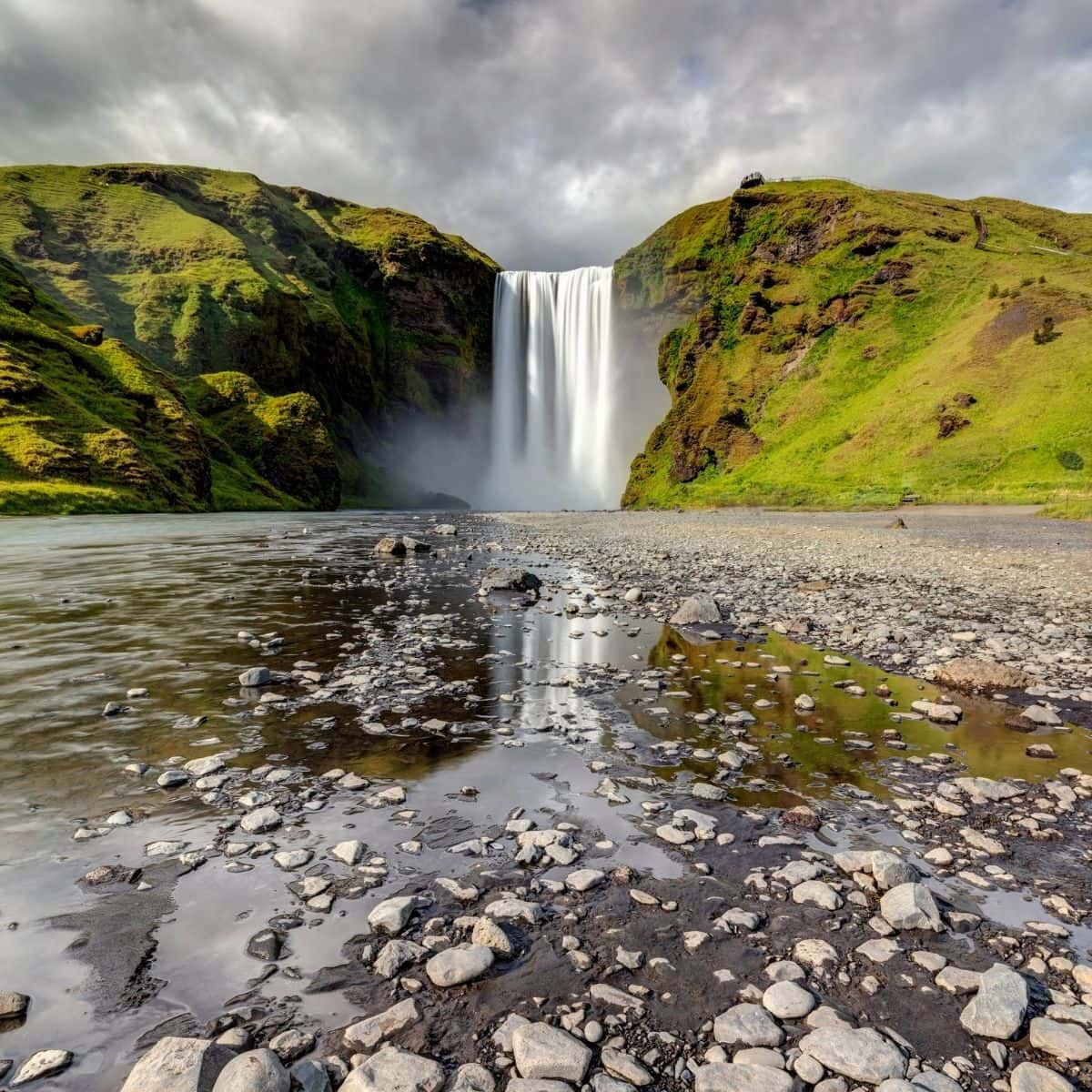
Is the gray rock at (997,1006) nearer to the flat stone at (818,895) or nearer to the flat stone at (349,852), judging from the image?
the flat stone at (818,895)

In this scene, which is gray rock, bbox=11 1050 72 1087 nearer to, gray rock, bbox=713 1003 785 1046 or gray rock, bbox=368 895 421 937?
gray rock, bbox=368 895 421 937

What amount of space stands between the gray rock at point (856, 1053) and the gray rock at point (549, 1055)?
0.98 meters

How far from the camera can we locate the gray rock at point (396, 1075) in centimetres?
237

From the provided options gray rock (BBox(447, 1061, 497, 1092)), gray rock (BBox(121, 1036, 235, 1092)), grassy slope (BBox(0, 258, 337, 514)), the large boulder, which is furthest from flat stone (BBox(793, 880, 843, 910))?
grassy slope (BBox(0, 258, 337, 514))

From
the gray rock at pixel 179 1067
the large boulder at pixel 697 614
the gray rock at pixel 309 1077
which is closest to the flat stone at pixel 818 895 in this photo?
the gray rock at pixel 309 1077

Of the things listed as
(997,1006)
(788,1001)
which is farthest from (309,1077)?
(997,1006)

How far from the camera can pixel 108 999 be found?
287 centimetres

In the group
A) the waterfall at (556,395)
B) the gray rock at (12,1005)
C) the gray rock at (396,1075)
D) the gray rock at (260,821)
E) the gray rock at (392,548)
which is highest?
the waterfall at (556,395)

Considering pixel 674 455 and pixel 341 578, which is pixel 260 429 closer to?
pixel 674 455

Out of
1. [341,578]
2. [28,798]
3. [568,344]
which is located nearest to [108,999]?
[28,798]

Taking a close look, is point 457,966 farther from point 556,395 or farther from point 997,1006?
point 556,395

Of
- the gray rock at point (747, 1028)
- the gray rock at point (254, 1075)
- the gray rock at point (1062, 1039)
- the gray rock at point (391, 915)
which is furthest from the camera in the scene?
the gray rock at point (391, 915)

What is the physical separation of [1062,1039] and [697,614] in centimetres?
932

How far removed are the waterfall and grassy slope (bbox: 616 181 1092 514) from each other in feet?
42.0
